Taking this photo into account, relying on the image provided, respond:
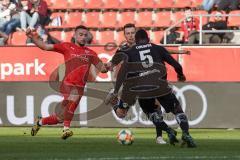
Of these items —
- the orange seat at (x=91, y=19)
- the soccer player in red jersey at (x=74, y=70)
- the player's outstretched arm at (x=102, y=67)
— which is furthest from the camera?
the orange seat at (x=91, y=19)

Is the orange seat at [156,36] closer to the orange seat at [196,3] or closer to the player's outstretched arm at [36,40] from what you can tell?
the orange seat at [196,3]

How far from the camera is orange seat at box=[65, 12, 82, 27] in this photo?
94.8 ft

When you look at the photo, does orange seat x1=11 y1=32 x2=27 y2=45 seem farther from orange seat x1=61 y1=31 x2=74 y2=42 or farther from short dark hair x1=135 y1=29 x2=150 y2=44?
short dark hair x1=135 y1=29 x2=150 y2=44

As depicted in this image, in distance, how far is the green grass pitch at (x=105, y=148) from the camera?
12688 millimetres

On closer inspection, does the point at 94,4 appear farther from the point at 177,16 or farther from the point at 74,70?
the point at 74,70

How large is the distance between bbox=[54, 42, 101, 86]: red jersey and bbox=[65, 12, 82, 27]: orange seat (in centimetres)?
1111

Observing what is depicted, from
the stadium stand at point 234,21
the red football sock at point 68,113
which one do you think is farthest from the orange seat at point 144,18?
the red football sock at point 68,113

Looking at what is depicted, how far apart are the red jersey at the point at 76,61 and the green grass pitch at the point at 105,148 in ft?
3.89

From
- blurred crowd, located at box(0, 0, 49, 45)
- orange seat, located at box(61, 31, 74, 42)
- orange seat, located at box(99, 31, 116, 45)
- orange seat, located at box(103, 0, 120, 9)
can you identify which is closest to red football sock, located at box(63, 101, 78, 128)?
blurred crowd, located at box(0, 0, 49, 45)

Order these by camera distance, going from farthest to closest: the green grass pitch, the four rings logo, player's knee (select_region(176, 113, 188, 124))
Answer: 1. the four rings logo
2. player's knee (select_region(176, 113, 188, 124))
3. the green grass pitch

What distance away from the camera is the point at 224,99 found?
22.0 m

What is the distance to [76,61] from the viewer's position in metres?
17.7

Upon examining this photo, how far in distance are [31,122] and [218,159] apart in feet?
35.5

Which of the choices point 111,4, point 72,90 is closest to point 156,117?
point 72,90
